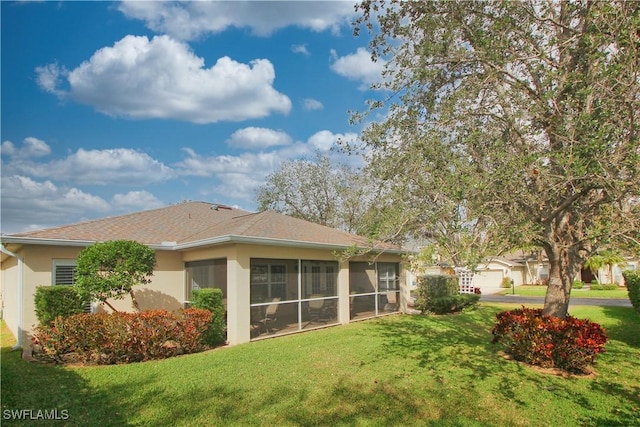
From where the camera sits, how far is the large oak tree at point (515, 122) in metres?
6.66

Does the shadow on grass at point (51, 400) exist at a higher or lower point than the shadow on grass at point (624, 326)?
higher

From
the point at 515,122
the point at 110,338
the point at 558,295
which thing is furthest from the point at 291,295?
the point at 515,122

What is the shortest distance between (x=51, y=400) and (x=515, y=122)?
975 cm

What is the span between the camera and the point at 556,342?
8.02 meters

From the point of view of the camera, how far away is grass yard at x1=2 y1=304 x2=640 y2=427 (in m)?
5.63

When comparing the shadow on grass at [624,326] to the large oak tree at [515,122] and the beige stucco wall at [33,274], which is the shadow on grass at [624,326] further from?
the beige stucco wall at [33,274]

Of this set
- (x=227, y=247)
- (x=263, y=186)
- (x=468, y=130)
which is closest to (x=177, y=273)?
(x=227, y=247)

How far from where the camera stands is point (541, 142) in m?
8.52

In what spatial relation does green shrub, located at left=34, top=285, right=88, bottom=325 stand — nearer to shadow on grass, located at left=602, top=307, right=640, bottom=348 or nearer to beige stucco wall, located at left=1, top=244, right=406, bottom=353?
beige stucco wall, located at left=1, top=244, right=406, bottom=353

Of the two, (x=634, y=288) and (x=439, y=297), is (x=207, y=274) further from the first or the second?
(x=634, y=288)

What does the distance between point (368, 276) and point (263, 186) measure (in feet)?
61.9

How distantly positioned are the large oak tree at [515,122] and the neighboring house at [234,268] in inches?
132

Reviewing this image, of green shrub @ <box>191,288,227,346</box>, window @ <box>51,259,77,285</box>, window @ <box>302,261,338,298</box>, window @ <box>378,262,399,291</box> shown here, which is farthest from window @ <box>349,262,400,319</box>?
window @ <box>51,259,77,285</box>

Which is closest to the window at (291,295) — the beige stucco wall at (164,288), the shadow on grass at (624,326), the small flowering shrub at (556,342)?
the beige stucco wall at (164,288)
